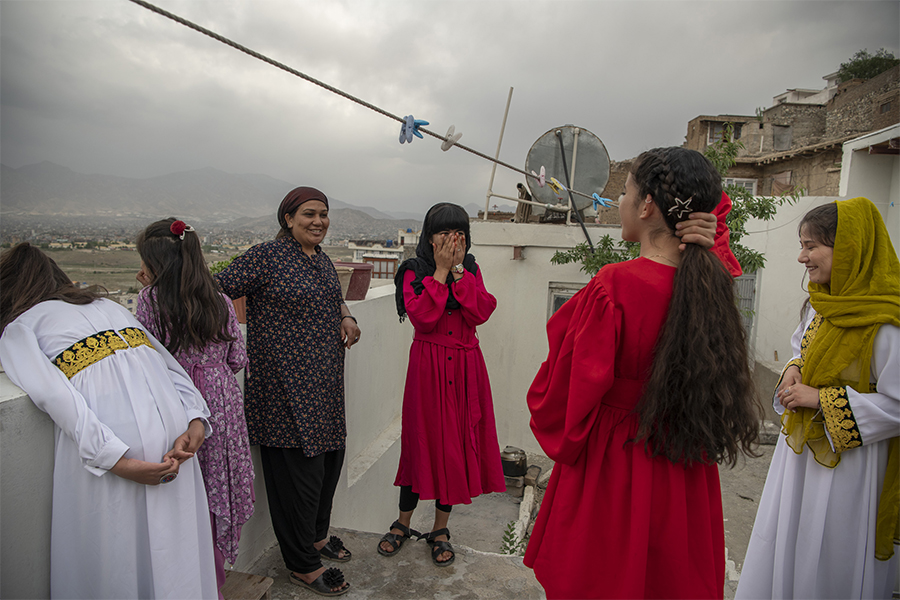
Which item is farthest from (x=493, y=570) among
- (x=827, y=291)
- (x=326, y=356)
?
(x=827, y=291)

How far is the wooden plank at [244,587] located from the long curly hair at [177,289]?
1.09 meters

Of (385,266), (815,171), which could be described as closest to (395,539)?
(385,266)

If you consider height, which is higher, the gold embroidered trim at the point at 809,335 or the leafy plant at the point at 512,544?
the gold embroidered trim at the point at 809,335

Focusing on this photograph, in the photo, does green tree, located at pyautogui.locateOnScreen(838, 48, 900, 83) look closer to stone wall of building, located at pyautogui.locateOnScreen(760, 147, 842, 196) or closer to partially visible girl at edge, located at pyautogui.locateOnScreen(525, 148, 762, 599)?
stone wall of building, located at pyautogui.locateOnScreen(760, 147, 842, 196)

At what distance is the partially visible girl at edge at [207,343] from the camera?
1.98 metres

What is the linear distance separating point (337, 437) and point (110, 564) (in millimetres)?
1169

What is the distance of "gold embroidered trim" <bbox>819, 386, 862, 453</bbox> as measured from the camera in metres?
1.89

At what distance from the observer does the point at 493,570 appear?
2.72m

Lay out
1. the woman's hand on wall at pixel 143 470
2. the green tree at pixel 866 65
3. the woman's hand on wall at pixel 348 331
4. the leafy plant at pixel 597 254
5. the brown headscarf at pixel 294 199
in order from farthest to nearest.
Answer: the green tree at pixel 866 65, the leafy plant at pixel 597 254, the woman's hand on wall at pixel 348 331, the brown headscarf at pixel 294 199, the woman's hand on wall at pixel 143 470

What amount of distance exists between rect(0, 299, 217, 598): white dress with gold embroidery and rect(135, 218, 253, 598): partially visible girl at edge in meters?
0.26

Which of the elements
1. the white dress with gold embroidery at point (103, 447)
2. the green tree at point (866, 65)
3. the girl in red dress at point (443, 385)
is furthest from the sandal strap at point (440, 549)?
the green tree at point (866, 65)

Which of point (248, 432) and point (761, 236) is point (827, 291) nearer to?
point (248, 432)

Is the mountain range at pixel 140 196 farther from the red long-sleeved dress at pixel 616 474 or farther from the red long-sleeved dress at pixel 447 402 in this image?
the red long-sleeved dress at pixel 616 474

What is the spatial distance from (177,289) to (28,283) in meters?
0.46
